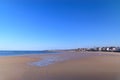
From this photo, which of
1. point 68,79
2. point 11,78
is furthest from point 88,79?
point 11,78

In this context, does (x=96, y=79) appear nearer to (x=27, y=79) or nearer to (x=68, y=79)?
(x=68, y=79)

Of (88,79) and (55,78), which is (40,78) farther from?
(88,79)

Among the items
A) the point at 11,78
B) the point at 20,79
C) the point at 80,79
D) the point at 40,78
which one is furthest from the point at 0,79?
the point at 80,79

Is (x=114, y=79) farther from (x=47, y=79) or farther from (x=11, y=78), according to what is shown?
(x=11, y=78)

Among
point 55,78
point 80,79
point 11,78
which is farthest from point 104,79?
point 11,78

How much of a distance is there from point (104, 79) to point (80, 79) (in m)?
1.15

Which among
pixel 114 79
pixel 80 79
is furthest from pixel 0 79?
pixel 114 79

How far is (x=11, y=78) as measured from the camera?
25.0ft

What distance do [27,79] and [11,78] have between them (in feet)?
2.92

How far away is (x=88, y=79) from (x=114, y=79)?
1.22m

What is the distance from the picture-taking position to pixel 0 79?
751 cm

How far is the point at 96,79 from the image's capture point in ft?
24.5

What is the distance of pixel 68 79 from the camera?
7395mm

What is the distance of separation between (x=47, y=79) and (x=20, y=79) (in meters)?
1.28
